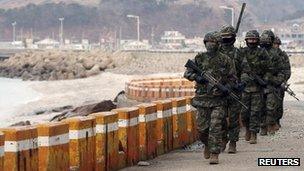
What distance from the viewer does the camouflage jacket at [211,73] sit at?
11.8 metres

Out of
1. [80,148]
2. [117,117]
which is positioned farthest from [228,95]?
[80,148]

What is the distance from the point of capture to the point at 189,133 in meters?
15.1

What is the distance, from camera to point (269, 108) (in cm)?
1575

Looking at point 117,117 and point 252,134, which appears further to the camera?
point 252,134

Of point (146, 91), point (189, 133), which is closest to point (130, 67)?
point (146, 91)

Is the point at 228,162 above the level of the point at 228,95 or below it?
below

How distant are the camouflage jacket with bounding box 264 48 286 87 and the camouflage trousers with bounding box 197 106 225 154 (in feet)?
12.7

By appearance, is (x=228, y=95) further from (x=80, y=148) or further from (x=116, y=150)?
(x=80, y=148)

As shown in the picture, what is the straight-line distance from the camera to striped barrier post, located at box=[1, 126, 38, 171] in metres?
8.85

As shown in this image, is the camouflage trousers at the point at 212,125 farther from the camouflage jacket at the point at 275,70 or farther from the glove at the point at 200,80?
the camouflage jacket at the point at 275,70

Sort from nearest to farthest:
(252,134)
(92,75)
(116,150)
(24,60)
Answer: (116,150) < (252,134) < (92,75) < (24,60)

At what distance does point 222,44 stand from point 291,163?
2404mm

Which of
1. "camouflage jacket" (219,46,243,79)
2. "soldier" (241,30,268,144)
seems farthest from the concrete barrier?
"camouflage jacket" (219,46,243,79)

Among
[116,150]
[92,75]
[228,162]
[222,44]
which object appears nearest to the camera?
[116,150]
